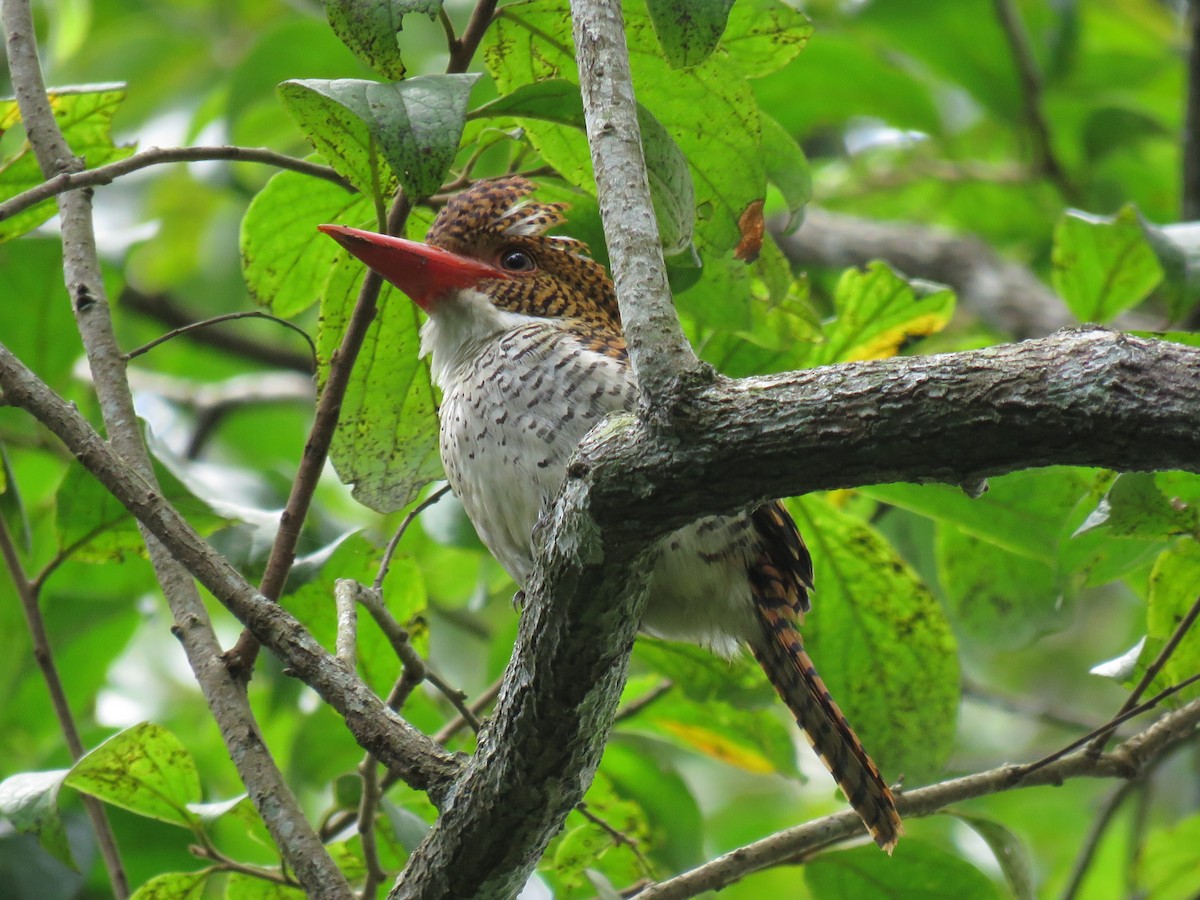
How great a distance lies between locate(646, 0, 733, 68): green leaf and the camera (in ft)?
5.84

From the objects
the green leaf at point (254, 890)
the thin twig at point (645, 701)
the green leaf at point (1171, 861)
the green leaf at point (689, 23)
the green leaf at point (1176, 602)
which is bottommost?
the green leaf at point (1171, 861)

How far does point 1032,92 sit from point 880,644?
2966 millimetres

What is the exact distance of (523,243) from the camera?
2807 mm

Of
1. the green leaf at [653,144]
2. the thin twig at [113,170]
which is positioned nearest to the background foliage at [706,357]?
the green leaf at [653,144]

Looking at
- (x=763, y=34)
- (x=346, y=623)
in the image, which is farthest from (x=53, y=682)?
(x=763, y=34)

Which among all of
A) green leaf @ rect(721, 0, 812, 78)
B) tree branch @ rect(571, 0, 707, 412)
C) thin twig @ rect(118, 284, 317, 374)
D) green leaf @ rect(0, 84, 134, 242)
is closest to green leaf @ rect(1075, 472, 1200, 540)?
tree branch @ rect(571, 0, 707, 412)

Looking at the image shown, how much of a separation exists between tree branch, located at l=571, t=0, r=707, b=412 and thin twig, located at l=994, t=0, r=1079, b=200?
11.6 feet

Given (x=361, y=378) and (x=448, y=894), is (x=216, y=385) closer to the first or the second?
(x=361, y=378)

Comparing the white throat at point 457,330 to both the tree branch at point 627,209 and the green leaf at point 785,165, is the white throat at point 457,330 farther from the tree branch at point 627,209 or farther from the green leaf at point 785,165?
the tree branch at point 627,209

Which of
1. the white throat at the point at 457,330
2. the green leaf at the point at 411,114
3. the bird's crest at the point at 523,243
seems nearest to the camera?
the green leaf at the point at 411,114

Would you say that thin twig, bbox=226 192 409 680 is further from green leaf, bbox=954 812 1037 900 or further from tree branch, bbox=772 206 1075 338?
tree branch, bbox=772 206 1075 338

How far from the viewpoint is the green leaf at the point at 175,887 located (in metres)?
2.22

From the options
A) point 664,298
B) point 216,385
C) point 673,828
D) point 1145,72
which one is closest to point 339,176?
point 664,298

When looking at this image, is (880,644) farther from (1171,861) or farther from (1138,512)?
(1171,861)
